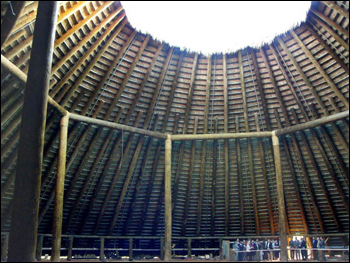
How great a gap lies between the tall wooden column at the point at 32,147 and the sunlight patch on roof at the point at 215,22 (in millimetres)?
9724

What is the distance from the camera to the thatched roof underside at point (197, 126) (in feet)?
49.0

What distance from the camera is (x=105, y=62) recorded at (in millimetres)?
15797

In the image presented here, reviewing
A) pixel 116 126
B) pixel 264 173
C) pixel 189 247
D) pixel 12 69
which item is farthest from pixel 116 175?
pixel 12 69

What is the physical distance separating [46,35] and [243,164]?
14.7 metres

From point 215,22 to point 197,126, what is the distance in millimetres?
4747

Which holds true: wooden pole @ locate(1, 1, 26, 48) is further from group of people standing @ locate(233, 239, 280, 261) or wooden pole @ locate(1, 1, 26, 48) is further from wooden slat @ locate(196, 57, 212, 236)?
A: group of people standing @ locate(233, 239, 280, 261)

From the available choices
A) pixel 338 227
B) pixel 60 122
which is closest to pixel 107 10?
pixel 60 122

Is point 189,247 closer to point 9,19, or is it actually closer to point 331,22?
point 331,22

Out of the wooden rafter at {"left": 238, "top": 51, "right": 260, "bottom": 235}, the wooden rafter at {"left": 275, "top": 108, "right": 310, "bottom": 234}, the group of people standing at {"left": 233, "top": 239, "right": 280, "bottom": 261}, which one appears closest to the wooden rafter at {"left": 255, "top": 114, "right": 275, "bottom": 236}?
the wooden rafter at {"left": 238, "top": 51, "right": 260, "bottom": 235}

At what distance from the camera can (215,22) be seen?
1667 centimetres

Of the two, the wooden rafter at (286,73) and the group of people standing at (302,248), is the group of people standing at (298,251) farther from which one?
the wooden rafter at (286,73)

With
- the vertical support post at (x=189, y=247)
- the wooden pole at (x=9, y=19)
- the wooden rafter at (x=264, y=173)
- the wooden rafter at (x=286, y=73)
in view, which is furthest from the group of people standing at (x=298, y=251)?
the wooden pole at (x=9, y=19)

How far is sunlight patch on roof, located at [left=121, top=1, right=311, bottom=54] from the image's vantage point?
15.4 meters

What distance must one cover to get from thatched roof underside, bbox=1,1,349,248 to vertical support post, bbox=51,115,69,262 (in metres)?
0.73
